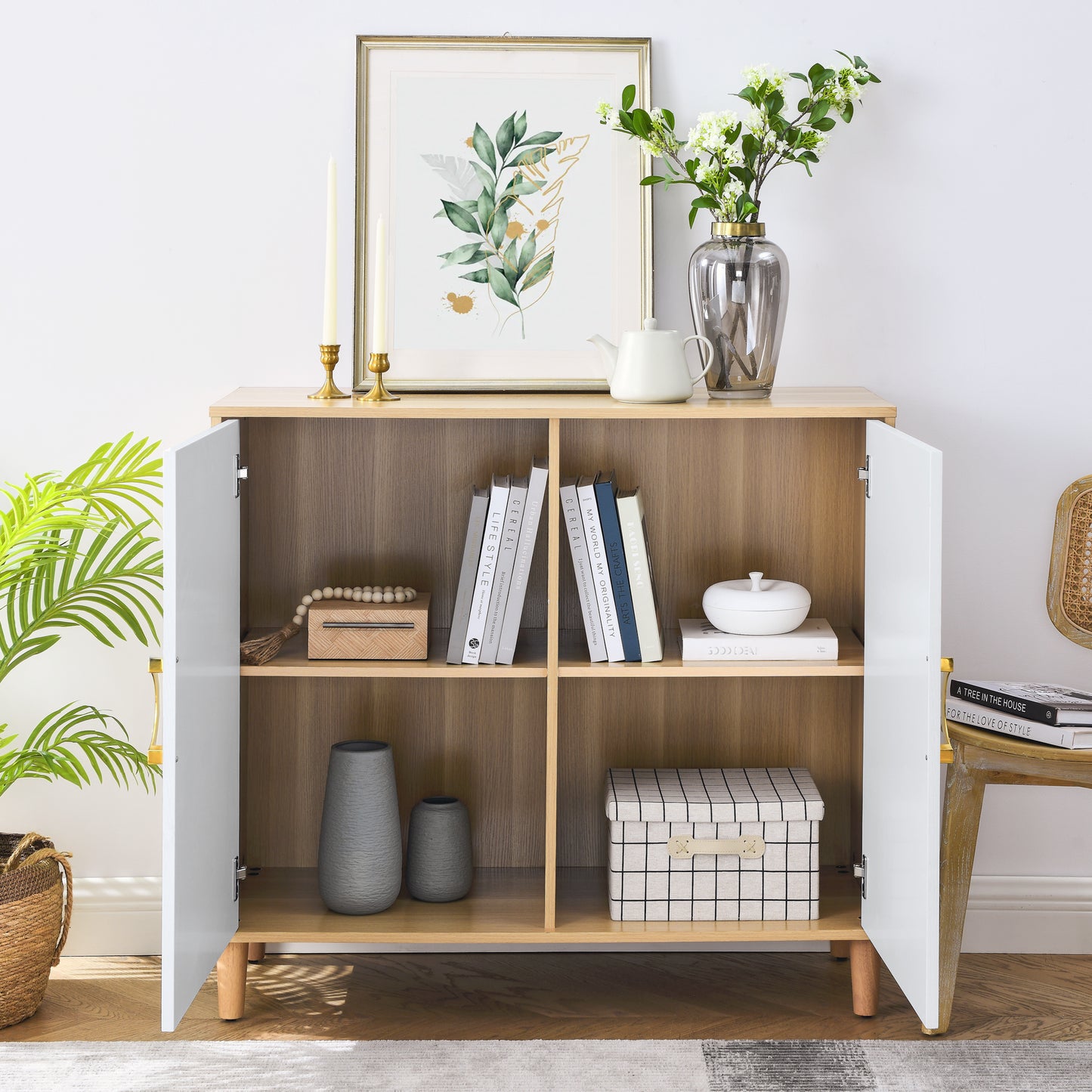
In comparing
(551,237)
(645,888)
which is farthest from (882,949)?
(551,237)

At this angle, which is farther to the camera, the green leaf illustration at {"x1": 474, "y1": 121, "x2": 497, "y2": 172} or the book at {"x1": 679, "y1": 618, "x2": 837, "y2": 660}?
the green leaf illustration at {"x1": 474, "y1": 121, "x2": 497, "y2": 172}

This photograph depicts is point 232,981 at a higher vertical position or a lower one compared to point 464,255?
lower

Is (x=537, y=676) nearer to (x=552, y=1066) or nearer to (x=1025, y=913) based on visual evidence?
(x=552, y=1066)

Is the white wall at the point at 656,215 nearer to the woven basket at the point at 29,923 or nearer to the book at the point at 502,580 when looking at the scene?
the woven basket at the point at 29,923

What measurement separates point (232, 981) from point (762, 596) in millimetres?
1067

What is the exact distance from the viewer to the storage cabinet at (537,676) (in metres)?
1.95

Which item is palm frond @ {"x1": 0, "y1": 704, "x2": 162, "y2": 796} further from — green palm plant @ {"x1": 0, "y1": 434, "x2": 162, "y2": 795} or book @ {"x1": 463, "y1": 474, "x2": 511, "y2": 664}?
book @ {"x1": 463, "y1": 474, "x2": 511, "y2": 664}

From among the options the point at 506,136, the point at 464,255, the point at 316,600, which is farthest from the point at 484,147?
the point at 316,600

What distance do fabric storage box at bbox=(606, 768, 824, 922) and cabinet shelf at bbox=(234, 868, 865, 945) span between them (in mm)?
24

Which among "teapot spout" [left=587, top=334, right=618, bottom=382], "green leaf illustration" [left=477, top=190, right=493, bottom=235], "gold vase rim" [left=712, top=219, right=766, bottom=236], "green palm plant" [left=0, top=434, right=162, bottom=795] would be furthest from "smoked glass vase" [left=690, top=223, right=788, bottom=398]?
"green palm plant" [left=0, top=434, right=162, bottom=795]

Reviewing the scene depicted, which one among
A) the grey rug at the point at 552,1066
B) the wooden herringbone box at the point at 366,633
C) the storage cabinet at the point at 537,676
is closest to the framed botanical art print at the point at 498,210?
the storage cabinet at the point at 537,676

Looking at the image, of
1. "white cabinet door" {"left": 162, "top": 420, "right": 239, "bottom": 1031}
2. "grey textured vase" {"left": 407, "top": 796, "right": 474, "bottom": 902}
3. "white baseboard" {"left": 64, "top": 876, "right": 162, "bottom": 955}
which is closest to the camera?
"white cabinet door" {"left": 162, "top": 420, "right": 239, "bottom": 1031}

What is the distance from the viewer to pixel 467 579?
6.46 feet

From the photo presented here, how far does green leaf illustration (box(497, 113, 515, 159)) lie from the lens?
7.03ft
